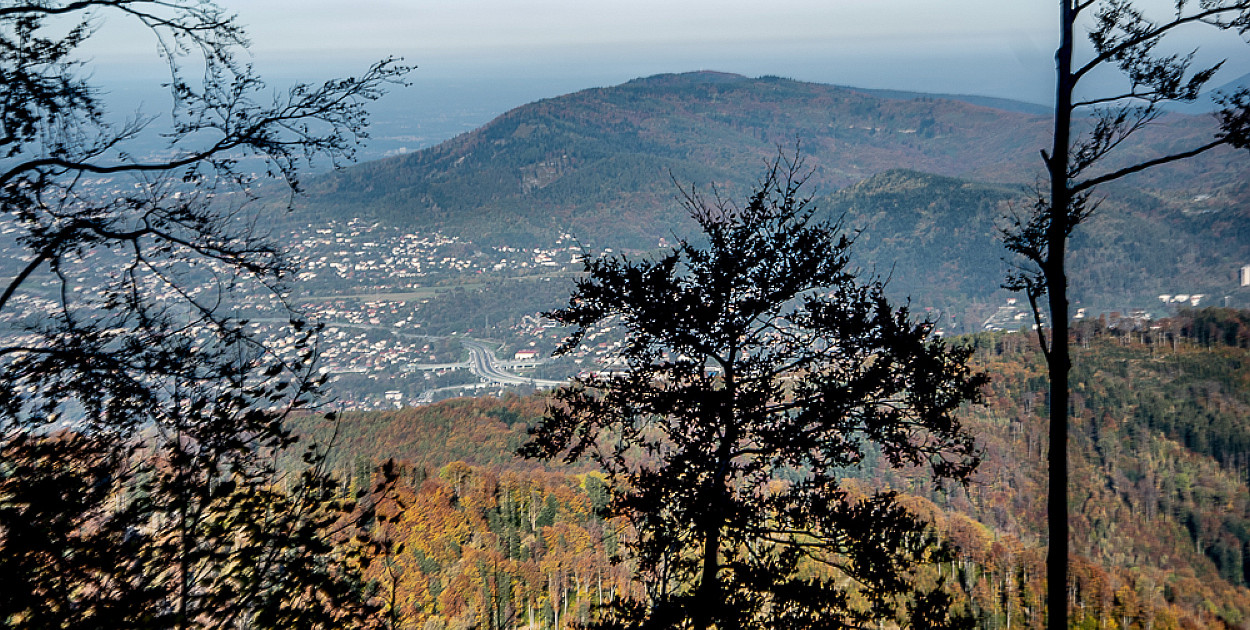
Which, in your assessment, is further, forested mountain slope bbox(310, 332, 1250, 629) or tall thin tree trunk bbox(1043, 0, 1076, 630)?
forested mountain slope bbox(310, 332, 1250, 629)

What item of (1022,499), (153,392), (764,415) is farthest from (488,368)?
(153,392)

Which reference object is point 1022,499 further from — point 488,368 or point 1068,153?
point 1068,153

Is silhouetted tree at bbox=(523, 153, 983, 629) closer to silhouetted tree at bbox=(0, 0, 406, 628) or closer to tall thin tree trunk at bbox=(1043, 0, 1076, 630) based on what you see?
tall thin tree trunk at bbox=(1043, 0, 1076, 630)

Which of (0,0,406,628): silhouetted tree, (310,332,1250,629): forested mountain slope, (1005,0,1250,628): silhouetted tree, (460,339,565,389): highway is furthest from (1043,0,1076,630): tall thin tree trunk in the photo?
(460,339,565,389): highway

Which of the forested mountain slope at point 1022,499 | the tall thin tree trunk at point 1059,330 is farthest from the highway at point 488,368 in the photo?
the tall thin tree trunk at point 1059,330

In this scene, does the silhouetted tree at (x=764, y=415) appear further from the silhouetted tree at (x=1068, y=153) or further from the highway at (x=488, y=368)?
the highway at (x=488, y=368)

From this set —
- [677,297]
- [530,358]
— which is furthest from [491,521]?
[530,358]

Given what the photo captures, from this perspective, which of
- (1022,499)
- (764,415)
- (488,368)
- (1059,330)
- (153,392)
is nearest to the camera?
(153,392)
